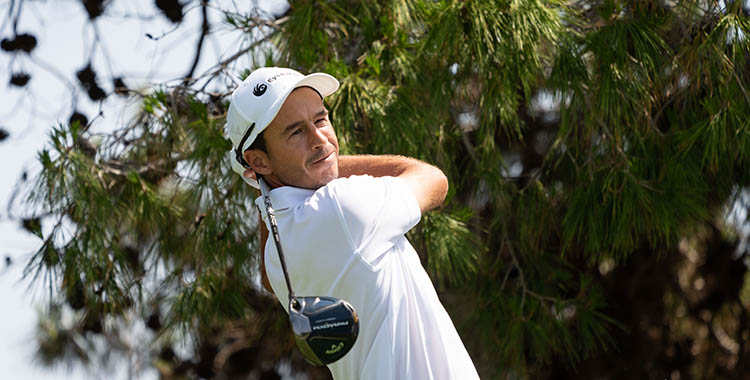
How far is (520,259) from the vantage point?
3.45 metres

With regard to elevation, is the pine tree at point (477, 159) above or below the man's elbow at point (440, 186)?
below

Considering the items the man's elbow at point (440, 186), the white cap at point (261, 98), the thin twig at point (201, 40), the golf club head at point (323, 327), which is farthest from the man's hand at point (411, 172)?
the thin twig at point (201, 40)

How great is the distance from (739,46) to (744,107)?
0.51ft

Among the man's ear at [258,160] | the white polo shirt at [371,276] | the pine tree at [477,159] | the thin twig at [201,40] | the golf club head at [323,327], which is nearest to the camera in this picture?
the golf club head at [323,327]

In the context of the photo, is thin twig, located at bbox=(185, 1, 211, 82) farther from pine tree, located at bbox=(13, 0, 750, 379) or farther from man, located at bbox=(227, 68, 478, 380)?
man, located at bbox=(227, 68, 478, 380)

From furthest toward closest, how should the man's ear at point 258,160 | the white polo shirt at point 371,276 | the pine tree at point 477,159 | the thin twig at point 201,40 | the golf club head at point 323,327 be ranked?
the thin twig at point 201,40, the pine tree at point 477,159, the man's ear at point 258,160, the white polo shirt at point 371,276, the golf club head at point 323,327

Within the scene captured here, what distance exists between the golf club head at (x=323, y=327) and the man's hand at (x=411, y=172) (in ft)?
1.10

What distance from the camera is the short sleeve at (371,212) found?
1672mm

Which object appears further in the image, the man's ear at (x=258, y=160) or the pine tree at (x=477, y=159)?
the pine tree at (x=477, y=159)

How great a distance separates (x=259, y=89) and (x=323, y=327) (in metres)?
0.43

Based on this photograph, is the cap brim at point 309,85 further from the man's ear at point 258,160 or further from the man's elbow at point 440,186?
the man's elbow at point 440,186

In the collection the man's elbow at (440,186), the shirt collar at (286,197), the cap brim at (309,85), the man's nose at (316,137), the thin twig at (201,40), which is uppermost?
the cap brim at (309,85)

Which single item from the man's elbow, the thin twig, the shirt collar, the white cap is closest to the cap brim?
the white cap

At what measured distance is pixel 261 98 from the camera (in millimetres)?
1732
